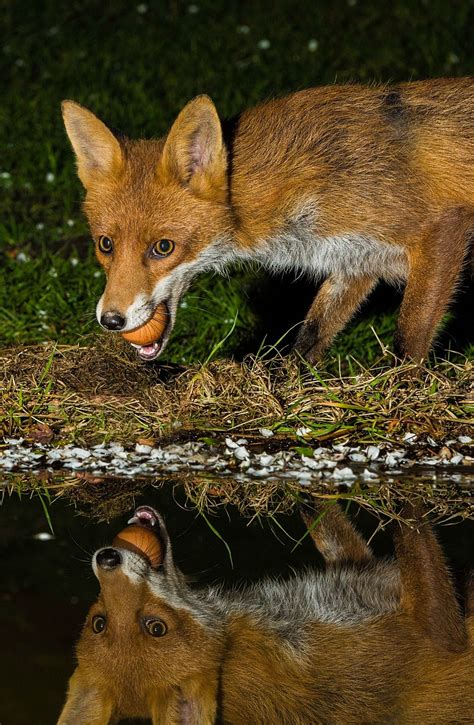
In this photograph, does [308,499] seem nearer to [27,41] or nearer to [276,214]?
[276,214]

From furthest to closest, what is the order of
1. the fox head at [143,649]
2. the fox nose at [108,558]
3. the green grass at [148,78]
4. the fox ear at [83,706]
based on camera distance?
the green grass at [148,78]
the fox nose at [108,558]
the fox head at [143,649]
the fox ear at [83,706]

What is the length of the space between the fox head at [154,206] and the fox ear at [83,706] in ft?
7.31

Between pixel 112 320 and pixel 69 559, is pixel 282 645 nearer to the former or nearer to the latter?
pixel 69 559

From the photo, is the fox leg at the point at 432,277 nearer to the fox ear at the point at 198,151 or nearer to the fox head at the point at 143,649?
the fox ear at the point at 198,151

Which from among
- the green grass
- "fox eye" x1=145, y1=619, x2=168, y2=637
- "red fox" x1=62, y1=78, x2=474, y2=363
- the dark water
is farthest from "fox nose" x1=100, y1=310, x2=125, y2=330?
"fox eye" x1=145, y1=619, x2=168, y2=637

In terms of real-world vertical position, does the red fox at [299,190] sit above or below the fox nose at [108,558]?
above

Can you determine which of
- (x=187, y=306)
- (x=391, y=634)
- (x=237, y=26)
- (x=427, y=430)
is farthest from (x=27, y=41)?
(x=391, y=634)

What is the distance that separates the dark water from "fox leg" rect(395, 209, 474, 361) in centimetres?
161

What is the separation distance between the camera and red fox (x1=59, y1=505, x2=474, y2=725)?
3.16 m

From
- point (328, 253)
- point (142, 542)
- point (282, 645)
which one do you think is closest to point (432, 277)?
point (328, 253)

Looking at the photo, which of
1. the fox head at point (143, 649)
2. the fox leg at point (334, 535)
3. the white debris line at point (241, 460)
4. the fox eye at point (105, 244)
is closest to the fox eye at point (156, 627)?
the fox head at point (143, 649)

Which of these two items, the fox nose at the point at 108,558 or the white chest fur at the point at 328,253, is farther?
the white chest fur at the point at 328,253

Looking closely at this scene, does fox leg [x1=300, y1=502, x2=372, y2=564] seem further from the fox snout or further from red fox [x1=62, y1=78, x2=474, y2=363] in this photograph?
red fox [x1=62, y1=78, x2=474, y2=363]

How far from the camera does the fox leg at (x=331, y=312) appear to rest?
21.3 ft
